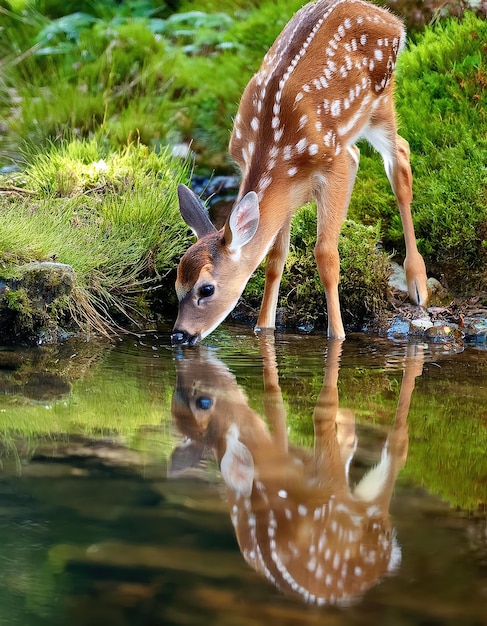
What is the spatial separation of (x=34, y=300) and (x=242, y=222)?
139cm

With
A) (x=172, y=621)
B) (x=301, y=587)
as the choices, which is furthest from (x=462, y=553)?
(x=172, y=621)

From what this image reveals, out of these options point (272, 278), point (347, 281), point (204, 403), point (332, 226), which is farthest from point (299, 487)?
point (347, 281)

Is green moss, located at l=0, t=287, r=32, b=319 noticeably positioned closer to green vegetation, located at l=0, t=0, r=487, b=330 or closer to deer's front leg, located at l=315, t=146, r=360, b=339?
green vegetation, located at l=0, t=0, r=487, b=330

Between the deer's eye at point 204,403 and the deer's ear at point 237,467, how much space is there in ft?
1.49

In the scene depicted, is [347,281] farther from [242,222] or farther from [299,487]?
[299,487]

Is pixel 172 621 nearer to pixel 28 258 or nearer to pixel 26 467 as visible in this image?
pixel 26 467

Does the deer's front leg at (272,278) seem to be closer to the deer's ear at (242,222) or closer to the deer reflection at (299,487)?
the deer's ear at (242,222)

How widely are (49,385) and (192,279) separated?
1265 mm

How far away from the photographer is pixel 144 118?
9.13 m

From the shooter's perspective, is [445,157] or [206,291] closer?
[206,291]

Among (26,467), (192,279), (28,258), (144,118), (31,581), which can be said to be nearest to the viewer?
(31,581)

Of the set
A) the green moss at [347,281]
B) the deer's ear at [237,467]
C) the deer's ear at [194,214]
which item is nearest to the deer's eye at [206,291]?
the deer's ear at [194,214]

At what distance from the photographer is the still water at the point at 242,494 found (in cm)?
236

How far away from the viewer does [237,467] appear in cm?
338
